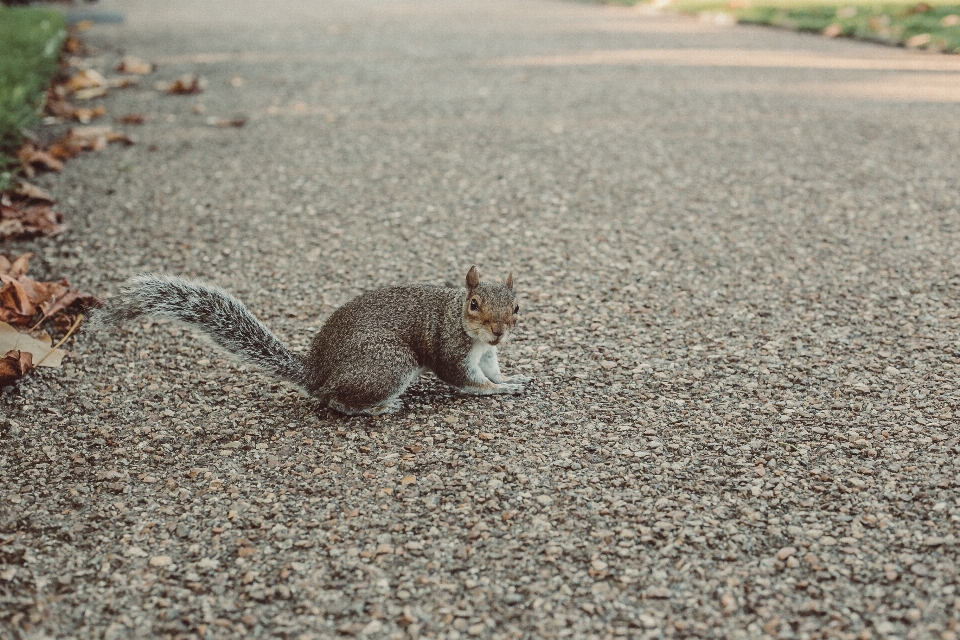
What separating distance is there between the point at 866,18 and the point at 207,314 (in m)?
7.72

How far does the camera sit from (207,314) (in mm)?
2820

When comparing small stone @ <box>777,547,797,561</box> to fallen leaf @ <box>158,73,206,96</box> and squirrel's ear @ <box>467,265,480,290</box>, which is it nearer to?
squirrel's ear @ <box>467,265,480,290</box>

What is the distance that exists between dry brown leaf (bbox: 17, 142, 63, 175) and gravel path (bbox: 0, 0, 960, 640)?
0.64 feet

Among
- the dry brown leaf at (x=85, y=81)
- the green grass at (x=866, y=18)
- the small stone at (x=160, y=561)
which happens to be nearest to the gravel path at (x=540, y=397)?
the small stone at (x=160, y=561)

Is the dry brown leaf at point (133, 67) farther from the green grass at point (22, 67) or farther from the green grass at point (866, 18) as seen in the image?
the green grass at point (866, 18)

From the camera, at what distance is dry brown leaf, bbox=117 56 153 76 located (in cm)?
759

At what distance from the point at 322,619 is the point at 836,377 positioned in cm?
191

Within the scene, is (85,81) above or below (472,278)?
above

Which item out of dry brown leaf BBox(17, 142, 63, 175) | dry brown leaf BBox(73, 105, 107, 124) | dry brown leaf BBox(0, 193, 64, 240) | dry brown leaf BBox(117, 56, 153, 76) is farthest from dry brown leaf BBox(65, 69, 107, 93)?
dry brown leaf BBox(0, 193, 64, 240)

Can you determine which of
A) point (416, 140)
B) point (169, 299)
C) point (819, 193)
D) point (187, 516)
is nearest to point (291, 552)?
point (187, 516)

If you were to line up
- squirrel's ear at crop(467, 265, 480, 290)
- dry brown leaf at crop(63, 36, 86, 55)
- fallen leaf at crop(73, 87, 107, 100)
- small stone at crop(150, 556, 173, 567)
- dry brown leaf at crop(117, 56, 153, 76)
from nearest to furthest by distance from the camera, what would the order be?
small stone at crop(150, 556, 173, 567) < squirrel's ear at crop(467, 265, 480, 290) < fallen leaf at crop(73, 87, 107, 100) < dry brown leaf at crop(117, 56, 153, 76) < dry brown leaf at crop(63, 36, 86, 55)

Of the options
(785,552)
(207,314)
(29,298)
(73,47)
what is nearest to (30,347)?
(29,298)

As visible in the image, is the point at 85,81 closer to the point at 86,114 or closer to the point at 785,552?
the point at 86,114

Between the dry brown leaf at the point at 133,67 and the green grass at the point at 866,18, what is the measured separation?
575 cm
